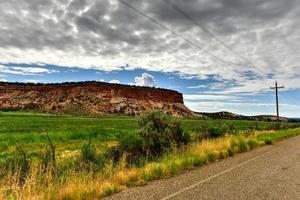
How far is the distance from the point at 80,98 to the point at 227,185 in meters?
121

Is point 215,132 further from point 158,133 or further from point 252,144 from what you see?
point 158,133

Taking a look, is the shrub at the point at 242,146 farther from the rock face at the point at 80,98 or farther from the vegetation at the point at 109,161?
the rock face at the point at 80,98

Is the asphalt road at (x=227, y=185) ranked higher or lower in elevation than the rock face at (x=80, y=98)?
lower

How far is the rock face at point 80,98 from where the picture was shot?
122062 mm

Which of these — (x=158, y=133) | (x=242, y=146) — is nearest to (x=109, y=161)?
(x=158, y=133)

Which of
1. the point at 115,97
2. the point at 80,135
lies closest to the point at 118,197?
the point at 80,135

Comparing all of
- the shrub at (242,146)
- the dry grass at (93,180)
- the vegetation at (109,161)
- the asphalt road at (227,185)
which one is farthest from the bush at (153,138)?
the asphalt road at (227,185)

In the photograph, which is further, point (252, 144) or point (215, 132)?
point (215, 132)

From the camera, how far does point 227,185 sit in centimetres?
1010

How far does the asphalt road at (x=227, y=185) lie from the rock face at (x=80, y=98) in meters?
106

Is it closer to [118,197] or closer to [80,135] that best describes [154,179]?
[118,197]

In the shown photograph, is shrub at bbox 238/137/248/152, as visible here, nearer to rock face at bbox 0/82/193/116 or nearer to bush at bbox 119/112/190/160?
bush at bbox 119/112/190/160

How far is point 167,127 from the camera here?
66.2ft

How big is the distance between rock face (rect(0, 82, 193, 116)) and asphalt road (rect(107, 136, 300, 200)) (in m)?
106
